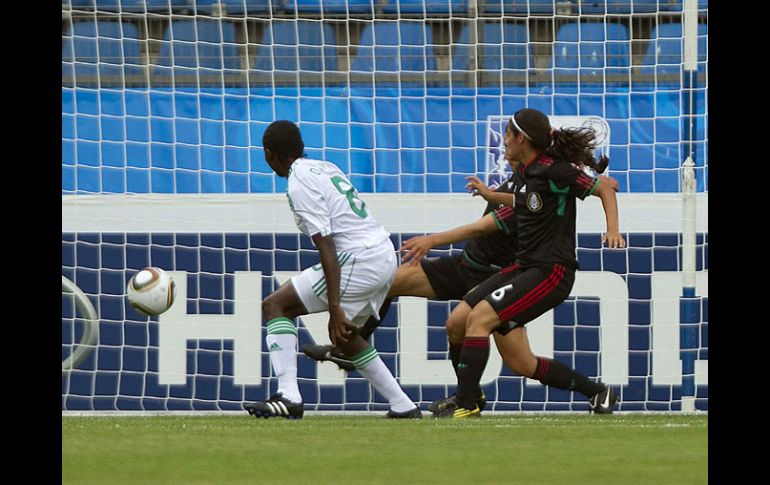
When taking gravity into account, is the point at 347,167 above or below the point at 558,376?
above

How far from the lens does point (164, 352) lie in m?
9.98

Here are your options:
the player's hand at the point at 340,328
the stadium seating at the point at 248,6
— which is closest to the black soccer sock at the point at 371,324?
the player's hand at the point at 340,328

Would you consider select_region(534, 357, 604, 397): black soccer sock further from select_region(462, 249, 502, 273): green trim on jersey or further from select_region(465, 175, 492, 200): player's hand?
select_region(465, 175, 492, 200): player's hand

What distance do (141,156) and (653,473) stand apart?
5585mm

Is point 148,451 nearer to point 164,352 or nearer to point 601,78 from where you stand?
point 164,352

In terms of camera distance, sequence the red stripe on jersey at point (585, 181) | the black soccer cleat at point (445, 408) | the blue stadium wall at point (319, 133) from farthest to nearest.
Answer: the blue stadium wall at point (319, 133) < the black soccer cleat at point (445, 408) < the red stripe on jersey at point (585, 181)

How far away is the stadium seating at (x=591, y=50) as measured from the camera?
1011cm

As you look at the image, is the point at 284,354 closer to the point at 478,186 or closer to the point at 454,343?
the point at 454,343

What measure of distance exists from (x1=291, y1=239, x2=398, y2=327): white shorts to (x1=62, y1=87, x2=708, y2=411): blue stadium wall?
81.0 inches

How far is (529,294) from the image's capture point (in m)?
7.93

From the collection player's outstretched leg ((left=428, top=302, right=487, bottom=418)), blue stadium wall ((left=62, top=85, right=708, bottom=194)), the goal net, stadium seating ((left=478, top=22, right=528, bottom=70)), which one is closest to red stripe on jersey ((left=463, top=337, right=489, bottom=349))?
player's outstretched leg ((left=428, top=302, right=487, bottom=418))

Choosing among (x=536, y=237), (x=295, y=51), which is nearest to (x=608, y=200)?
(x=536, y=237)

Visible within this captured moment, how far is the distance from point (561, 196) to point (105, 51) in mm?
3707

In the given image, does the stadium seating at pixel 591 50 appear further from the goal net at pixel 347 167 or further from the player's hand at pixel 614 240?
the player's hand at pixel 614 240
